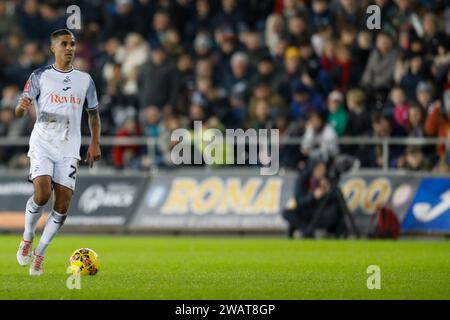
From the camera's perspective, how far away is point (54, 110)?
1289cm

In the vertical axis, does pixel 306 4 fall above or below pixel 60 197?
above

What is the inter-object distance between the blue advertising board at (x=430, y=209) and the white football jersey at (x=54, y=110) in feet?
34.6

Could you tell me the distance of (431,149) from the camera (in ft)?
73.8

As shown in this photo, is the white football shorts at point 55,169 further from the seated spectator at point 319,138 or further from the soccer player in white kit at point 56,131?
the seated spectator at point 319,138

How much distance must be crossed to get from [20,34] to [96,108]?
16.6m

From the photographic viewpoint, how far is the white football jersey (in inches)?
506

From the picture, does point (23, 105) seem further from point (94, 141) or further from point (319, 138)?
point (319, 138)

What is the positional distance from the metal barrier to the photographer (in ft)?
3.34

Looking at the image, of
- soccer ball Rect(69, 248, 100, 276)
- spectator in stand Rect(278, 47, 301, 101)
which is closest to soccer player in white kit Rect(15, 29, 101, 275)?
soccer ball Rect(69, 248, 100, 276)

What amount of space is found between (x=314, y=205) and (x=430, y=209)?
2.25 metres

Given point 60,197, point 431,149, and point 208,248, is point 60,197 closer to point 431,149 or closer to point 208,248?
point 208,248
